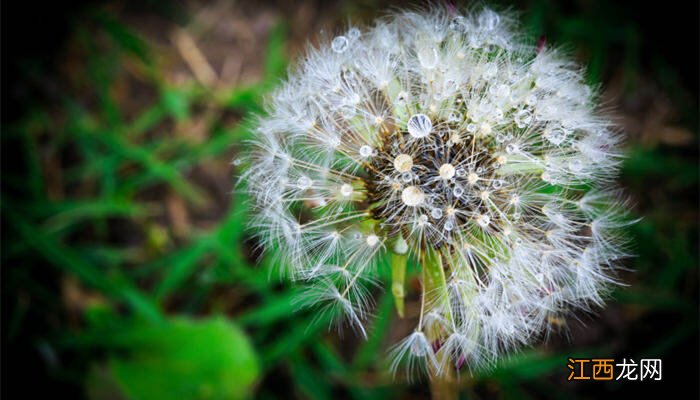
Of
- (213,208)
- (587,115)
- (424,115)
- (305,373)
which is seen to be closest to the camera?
(424,115)

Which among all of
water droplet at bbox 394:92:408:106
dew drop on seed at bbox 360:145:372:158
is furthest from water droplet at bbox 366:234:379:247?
water droplet at bbox 394:92:408:106

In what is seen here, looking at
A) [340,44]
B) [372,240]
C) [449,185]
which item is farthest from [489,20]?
[372,240]

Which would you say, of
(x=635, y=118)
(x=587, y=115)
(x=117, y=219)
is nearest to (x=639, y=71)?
(x=635, y=118)

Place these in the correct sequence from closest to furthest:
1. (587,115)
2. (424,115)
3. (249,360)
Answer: (424,115) < (587,115) < (249,360)

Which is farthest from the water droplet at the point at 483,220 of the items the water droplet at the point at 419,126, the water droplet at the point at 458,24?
the water droplet at the point at 458,24

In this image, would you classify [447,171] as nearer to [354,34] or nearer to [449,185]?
[449,185]

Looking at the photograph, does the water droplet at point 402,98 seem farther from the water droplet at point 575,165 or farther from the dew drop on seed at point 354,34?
the water droplet at point 575,165

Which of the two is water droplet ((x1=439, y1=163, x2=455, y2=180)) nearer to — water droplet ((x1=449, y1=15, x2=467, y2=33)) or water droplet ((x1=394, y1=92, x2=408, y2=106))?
water droplet ((x1=394, y1=92, x2=408, y2=106))

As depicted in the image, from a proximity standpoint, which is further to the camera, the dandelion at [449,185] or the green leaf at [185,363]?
Answer: the green leaf at [185,363]

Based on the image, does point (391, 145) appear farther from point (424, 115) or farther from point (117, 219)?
point (117, 219)
